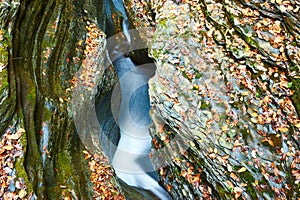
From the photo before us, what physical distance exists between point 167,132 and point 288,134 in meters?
2.26

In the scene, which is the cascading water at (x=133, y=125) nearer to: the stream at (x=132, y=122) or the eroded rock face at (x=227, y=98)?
the stream at (x=132, y=122)

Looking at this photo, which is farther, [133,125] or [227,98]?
[133,125]

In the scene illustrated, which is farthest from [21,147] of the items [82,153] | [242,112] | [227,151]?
[242,112]

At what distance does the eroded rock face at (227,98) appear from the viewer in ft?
14.6

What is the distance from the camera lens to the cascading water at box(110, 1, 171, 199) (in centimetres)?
679

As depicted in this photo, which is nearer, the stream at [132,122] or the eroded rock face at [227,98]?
the eroded rock face at [227,98]

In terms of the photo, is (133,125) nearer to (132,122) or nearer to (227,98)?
(132,122)

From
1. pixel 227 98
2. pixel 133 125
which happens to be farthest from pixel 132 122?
pixel 227 98

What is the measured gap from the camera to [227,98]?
4.92m

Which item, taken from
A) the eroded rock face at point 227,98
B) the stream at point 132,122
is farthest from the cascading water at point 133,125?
the eroded rock face at point 227,98

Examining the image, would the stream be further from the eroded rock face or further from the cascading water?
the eroded rock face

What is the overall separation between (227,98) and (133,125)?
349 cm

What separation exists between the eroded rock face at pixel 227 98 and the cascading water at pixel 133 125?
36.2 inches

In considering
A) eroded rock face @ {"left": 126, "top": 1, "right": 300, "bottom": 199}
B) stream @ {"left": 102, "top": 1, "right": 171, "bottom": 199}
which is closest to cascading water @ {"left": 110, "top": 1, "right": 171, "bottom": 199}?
stream @ {"left": 102, "top": 1, "right": 171, "bottom": 199}
